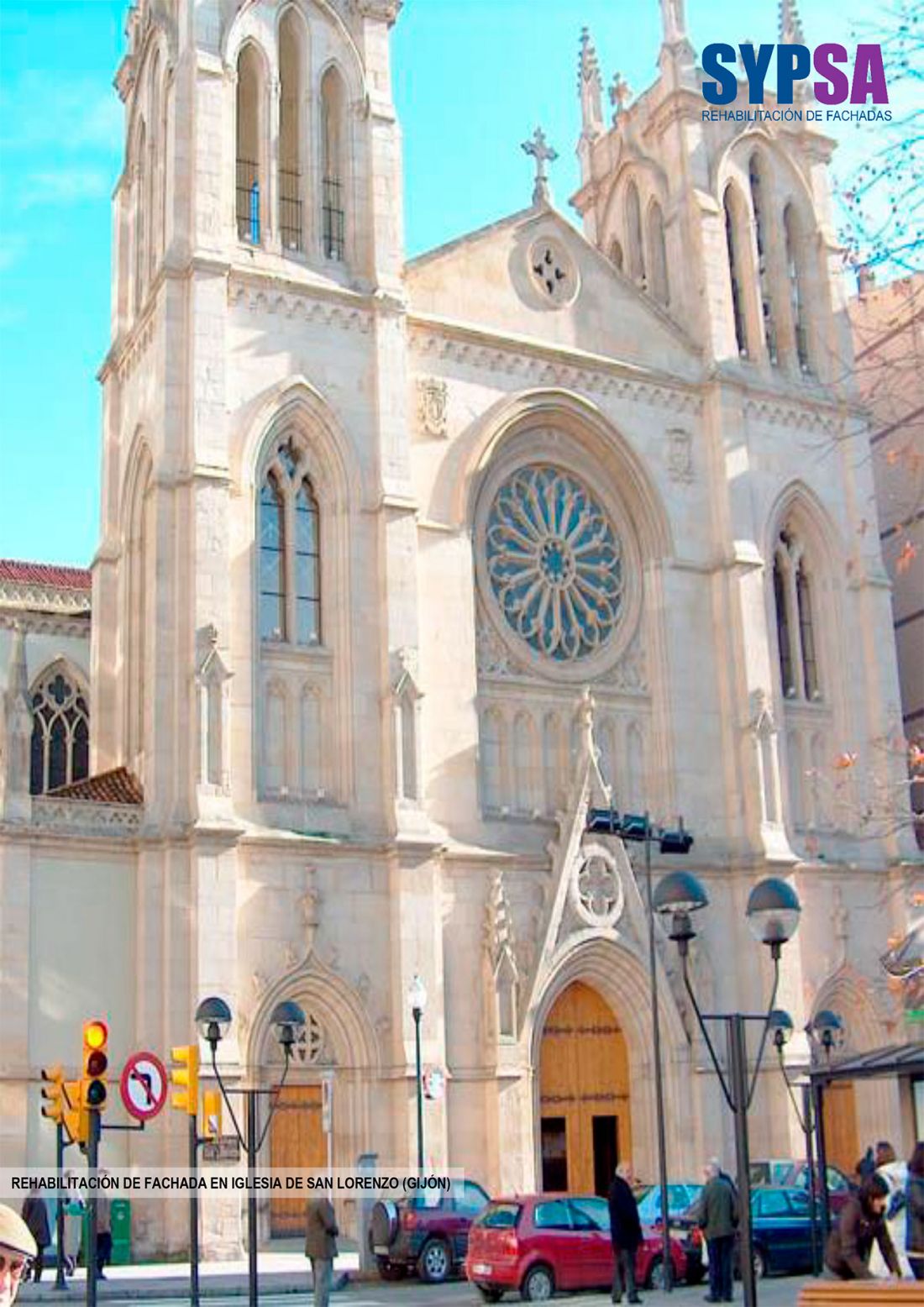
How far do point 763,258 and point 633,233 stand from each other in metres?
3.14

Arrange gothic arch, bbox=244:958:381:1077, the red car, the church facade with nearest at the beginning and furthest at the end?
the red car
the church facade
gothic arch, bbox=244:958:381:1077

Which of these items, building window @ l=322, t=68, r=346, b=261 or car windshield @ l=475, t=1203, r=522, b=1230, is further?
building window @ l=322, t=68, r=346, b=261

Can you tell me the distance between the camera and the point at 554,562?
35.9m

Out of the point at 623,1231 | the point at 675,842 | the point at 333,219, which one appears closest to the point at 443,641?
the point at 675,842

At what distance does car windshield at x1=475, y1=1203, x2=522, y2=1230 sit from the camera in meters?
22.0

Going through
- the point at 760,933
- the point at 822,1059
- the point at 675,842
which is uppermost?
the point at 675,842

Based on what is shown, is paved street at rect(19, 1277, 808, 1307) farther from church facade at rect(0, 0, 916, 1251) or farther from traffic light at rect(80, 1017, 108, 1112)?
traffic light at rect(80, 1017, 108, 1112)

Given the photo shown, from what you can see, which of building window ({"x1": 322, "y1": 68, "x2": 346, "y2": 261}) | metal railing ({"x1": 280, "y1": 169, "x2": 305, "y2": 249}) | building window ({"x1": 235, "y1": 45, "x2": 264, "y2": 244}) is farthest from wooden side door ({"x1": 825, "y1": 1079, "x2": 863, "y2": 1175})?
building window ({"x1": 235, "y1": 45, "x2": 264, "y2": 244})

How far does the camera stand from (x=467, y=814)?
32375mm

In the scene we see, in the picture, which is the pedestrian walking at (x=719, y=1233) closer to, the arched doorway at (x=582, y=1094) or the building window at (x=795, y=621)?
the arched doorway at (x=582, y=1094)

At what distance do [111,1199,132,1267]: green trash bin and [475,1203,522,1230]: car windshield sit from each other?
301 inches

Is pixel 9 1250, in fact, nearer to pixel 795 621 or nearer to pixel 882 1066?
pixel 882 1066

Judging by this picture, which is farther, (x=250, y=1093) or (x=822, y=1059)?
(x=822, y=1059)

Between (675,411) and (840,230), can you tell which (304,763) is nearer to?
(675,411)
